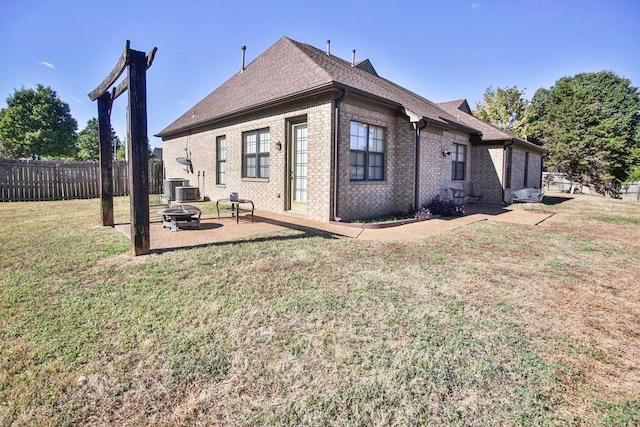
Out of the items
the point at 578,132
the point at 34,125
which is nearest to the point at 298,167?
the point at 578,132

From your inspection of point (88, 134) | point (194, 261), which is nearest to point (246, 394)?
point (194, 261)

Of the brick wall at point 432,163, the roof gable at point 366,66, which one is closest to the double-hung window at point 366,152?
the brick wall at point 432,163

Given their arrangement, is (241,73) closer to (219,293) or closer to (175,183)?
(175,183)

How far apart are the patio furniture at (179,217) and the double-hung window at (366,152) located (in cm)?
424

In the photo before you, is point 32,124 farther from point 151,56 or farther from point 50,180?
point 151,56

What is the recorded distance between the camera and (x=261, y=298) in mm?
3578

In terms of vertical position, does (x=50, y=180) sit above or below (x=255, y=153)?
below

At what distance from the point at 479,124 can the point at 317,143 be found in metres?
12.6

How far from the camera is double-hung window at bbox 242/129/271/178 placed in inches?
412

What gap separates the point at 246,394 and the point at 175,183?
41.5ft

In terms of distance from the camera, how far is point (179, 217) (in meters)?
7.41

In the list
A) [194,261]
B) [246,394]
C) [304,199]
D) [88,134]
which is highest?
[88,134]

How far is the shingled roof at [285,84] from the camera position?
8.86m

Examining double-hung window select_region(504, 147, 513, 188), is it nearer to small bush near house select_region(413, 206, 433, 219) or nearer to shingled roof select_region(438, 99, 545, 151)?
shingled roof select_region(438, 99, 545, 151)
